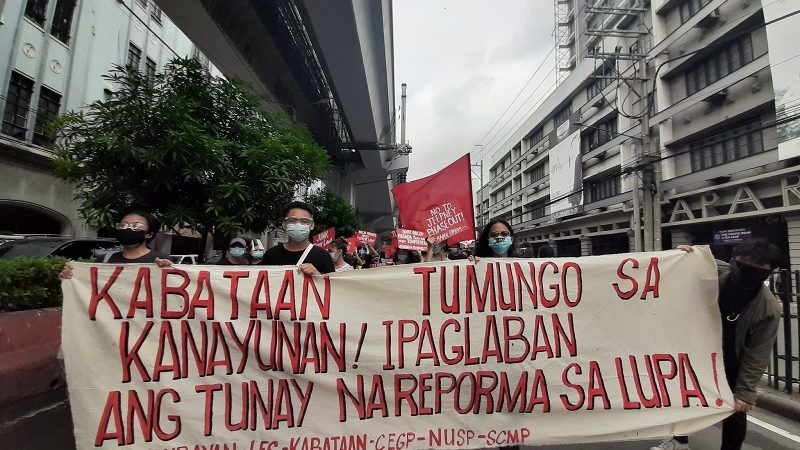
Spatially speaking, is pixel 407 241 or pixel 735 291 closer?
pixel 735 291

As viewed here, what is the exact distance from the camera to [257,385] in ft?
8.61

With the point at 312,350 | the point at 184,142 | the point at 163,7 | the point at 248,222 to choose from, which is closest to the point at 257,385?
the point at 312,350

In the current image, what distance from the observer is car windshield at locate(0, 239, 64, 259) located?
21.6ft

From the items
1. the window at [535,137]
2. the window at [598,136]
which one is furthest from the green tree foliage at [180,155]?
the window at [535,137]

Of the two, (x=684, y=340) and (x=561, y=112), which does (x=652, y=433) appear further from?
(x=561, y=112)

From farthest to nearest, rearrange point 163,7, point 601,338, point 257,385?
point 163,7 → point 601,338 → point 257,385

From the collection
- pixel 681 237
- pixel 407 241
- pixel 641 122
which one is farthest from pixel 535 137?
pixel 407 241

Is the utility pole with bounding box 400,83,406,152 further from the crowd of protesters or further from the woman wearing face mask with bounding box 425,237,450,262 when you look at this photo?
the crowd of protesters

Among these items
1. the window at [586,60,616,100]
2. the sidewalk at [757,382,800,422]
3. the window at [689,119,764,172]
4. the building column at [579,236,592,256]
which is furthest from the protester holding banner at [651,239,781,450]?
the building column at [579,236,592,256]

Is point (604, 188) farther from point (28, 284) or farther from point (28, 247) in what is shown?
point (28, 284)

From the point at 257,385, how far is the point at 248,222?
470 cm

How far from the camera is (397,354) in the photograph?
276 centimetres

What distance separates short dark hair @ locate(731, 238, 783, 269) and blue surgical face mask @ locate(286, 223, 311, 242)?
274 cm

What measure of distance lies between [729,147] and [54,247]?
83.5ft
